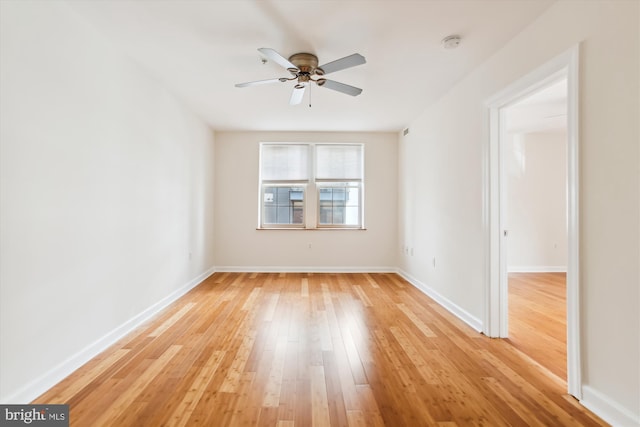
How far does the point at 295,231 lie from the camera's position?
5480 millimetres

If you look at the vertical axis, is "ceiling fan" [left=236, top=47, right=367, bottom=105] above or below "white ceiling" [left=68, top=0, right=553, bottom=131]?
below

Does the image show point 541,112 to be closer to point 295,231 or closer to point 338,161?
point 338,161

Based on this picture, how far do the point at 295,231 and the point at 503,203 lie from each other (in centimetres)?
351

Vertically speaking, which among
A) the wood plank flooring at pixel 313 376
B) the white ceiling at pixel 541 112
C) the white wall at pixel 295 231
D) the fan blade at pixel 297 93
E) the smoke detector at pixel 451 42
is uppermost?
the white ceiling at pixel 541 112

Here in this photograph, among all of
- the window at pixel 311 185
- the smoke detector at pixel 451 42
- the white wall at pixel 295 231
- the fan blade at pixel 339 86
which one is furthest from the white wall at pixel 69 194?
the smoke detector at pixel 451 42

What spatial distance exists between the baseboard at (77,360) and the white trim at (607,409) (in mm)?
3200

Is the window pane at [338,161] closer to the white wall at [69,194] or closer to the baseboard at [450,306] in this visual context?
the baseboard at [450,306]

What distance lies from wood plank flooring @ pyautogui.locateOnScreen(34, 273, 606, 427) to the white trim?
53mm

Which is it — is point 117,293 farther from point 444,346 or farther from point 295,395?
point 444,346

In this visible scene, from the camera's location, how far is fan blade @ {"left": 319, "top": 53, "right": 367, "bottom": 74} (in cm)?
227

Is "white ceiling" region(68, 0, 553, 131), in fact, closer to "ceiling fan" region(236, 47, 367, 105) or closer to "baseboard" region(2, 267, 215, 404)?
"ceiling fan" region(236, 47, 367, 105)

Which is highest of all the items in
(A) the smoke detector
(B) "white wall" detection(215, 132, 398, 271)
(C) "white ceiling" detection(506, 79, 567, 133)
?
(C) "white ceiling" detection(506, 79, 567, 133)

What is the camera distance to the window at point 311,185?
218 inches

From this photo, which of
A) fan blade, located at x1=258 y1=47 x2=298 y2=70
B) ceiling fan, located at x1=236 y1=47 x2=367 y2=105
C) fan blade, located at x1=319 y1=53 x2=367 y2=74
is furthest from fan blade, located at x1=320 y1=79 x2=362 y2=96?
fan blade, located at x1=258 y1=47 x2=298 y2=70
